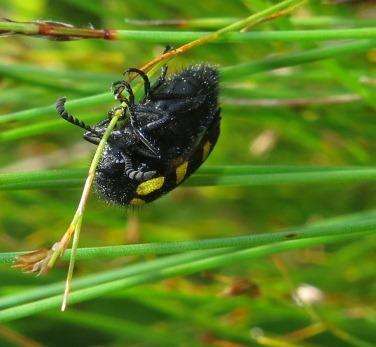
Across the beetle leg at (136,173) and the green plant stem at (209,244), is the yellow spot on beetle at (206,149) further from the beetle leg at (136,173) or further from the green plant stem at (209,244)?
the green plant stem at (209,244)

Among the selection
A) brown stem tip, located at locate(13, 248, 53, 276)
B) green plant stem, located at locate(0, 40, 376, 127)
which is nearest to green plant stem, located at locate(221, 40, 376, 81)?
green plant stem, located at locate(0, 40, 376, 127)

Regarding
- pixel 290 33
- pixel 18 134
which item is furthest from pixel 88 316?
pixel 290 33

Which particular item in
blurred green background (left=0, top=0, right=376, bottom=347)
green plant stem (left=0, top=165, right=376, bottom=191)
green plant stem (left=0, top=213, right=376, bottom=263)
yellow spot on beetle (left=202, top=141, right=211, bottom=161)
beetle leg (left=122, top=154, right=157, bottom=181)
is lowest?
green plant stem (left=0, top=213, right=376, bottom=263)

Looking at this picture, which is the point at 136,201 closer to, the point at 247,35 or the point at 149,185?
the point at 149,185

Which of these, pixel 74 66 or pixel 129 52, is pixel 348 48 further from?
pixel 74 66

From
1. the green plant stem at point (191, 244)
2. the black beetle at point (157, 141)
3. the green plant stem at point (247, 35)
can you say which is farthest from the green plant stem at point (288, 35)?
the green plant stem at point (191, 244)

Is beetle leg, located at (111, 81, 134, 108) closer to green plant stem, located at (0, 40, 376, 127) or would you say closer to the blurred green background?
green plant stem, located at (0, 40, 376, 127)
